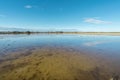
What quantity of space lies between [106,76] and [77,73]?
Result: 5.52 feet

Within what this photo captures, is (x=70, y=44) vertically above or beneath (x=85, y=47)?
beneath

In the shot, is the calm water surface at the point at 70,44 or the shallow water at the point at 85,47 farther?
the calm water surface at the point at 70,44

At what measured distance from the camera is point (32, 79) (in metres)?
6.27

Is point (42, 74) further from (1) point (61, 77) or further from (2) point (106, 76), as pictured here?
(2) point (106, 76)

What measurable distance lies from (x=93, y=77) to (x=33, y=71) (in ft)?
12.1

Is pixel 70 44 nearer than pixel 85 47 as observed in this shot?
No

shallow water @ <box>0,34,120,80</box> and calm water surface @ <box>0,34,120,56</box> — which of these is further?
calm water surface @ <box>0,34,120,56</box>

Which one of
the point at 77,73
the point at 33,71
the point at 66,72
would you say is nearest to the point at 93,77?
the point at 77,73

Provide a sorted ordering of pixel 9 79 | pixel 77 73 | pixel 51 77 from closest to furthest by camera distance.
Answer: pixel 9 79 < pixel 51 77 < pixel 77 73

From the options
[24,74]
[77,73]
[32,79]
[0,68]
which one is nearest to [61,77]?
[77,73]

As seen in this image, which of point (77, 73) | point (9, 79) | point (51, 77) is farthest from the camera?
point (77, 73)

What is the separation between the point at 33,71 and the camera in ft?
24.5

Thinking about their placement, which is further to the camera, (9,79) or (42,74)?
(42,74)

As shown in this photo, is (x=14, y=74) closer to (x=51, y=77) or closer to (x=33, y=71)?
(x=33, y=71)
